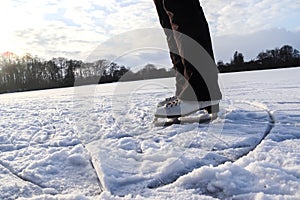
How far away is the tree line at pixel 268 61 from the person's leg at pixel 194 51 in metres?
21.9

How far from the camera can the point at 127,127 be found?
182cm

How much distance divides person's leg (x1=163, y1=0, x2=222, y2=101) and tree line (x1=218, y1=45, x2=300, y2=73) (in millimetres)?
21890

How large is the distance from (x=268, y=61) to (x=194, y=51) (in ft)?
103

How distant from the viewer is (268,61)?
1208 inches

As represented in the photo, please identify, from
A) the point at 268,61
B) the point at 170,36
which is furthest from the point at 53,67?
the point at 170,36

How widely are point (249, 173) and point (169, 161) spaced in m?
0.29

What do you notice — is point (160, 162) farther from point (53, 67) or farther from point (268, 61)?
point (53, 67)

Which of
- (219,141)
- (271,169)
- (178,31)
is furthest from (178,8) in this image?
(271,169)

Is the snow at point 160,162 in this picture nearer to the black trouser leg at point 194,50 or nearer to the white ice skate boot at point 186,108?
the white ice skate boot at point 186,108

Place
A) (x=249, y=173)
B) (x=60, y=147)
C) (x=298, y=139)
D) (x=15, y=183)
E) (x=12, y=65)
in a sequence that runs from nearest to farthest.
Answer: (x=249, y=173), (x=15, y=183), (x=298, y=139), (x=60, y=147), (x=12, y=65)

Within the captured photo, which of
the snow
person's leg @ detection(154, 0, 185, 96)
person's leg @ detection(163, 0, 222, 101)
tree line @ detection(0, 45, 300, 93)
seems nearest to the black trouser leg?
person's leg @ detection(163, 0, 222, 101)

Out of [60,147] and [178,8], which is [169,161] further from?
[178,8]

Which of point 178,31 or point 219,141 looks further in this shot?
point 178,31

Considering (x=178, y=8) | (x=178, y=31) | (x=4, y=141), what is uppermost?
(x=178, y=8)
